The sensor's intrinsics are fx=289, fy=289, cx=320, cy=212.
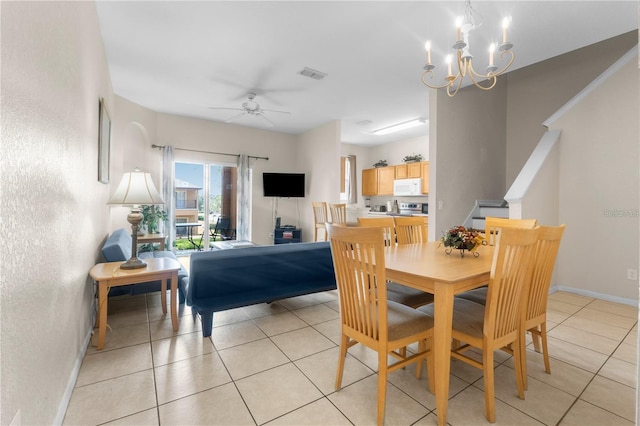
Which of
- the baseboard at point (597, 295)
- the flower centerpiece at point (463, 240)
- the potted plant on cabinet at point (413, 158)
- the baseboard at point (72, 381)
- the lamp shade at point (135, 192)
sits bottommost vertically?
the baseboard at point (72, 381)

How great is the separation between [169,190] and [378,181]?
17.0 ft

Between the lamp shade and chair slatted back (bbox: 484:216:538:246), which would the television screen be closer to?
the lamp shade

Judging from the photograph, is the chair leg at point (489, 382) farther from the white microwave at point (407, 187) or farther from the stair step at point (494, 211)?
the white microwave at point (407, 187)

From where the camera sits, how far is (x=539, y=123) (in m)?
5.11

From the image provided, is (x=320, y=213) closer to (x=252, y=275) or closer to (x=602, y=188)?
(x=252, y=275)

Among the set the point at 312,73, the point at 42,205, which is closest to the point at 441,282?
the point at 42,205

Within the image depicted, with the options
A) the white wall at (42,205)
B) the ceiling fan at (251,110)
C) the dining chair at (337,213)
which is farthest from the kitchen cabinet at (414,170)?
the white wall at (42,205)

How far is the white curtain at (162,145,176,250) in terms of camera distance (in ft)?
18.9

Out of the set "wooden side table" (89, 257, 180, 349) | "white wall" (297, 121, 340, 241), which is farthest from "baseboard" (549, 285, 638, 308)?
"wooden side table" (89, 257, 180, 349)

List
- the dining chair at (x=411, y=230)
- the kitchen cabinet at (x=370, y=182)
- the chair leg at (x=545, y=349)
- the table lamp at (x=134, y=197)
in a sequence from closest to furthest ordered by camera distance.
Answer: the chair leg at (x=545, y=349), the table lamp at (x=134, y=197), the dining chair at (x=411, y=230), the kitchen cabinet at (x=370, y=182)

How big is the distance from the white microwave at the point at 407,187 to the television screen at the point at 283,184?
2409 millimetres

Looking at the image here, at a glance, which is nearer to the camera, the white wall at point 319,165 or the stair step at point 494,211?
the stair step at point 494,211

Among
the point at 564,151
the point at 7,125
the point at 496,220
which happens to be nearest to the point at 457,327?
the point at 496,220

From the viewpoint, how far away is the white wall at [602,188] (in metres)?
3.34
